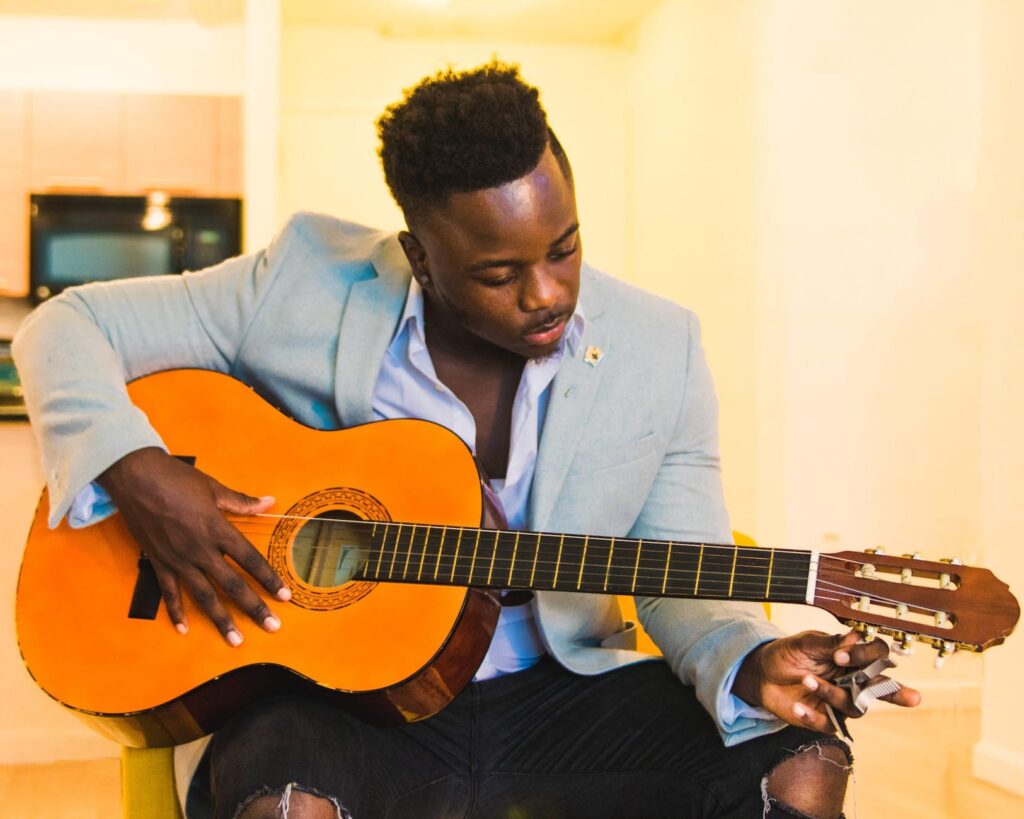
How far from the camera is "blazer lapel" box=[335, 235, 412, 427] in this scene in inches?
65.0

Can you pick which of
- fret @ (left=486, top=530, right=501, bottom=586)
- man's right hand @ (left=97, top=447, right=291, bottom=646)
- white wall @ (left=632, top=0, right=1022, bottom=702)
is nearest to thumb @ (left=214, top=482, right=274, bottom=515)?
man's right hand @ (left=97, top=447, right=291, bottom=646)

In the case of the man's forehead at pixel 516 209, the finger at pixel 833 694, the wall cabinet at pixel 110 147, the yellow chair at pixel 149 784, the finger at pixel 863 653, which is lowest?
the yellow chair at pixel 149 784

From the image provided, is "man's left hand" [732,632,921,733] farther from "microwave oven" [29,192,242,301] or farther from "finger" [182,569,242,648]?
"microwave oven" [29,192,242,301]

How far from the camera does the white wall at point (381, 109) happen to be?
20.5 feet

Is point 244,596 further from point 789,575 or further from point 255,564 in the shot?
point 789,575

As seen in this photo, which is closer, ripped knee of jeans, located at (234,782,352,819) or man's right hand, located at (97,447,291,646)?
ripped knee of jeans, located at (234,782,352,819)

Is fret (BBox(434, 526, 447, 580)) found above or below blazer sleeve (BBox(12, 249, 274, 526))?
below

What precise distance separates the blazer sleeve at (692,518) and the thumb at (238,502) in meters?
0.52

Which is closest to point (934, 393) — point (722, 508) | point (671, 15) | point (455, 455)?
point (671, 15)

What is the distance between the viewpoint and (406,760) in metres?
1.44

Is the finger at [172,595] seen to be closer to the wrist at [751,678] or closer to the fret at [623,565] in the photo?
the fret at [623,565]

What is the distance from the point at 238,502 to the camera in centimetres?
152

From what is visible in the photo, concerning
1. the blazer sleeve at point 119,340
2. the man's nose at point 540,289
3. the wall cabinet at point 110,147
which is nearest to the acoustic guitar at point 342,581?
the blazer sleeve at point 119,340

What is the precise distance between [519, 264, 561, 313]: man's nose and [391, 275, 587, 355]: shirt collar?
4.7 inches
